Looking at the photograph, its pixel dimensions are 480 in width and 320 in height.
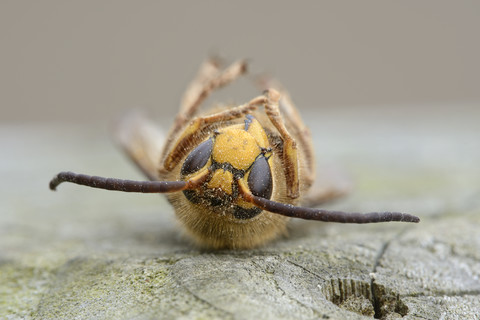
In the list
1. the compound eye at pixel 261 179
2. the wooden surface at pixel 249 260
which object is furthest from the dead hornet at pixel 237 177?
the wooden surface at pixel 249 260

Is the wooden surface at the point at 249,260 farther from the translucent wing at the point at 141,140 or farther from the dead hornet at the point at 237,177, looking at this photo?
the translucent wing at the point at 141,140

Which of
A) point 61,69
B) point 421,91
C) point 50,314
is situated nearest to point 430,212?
point 50,314

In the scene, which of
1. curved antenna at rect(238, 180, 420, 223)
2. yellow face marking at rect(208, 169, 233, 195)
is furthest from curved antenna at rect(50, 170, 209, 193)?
curved antenna at rect(238, 180, 420, 223)

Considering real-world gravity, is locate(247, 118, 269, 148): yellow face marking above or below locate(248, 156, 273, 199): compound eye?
above

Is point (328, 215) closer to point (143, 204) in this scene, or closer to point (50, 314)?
point (50, 314)

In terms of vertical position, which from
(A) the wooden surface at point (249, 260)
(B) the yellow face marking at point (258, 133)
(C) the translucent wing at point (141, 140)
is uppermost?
(C) the translucent wing at point (141, 140)

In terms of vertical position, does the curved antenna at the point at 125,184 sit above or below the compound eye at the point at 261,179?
below

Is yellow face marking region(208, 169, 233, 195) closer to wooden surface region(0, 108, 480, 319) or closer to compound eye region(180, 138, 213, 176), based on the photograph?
compound eye region(180, 138, 213, 176)

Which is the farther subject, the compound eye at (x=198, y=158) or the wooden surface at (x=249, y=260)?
the compound eye at (x=198, y=158)
